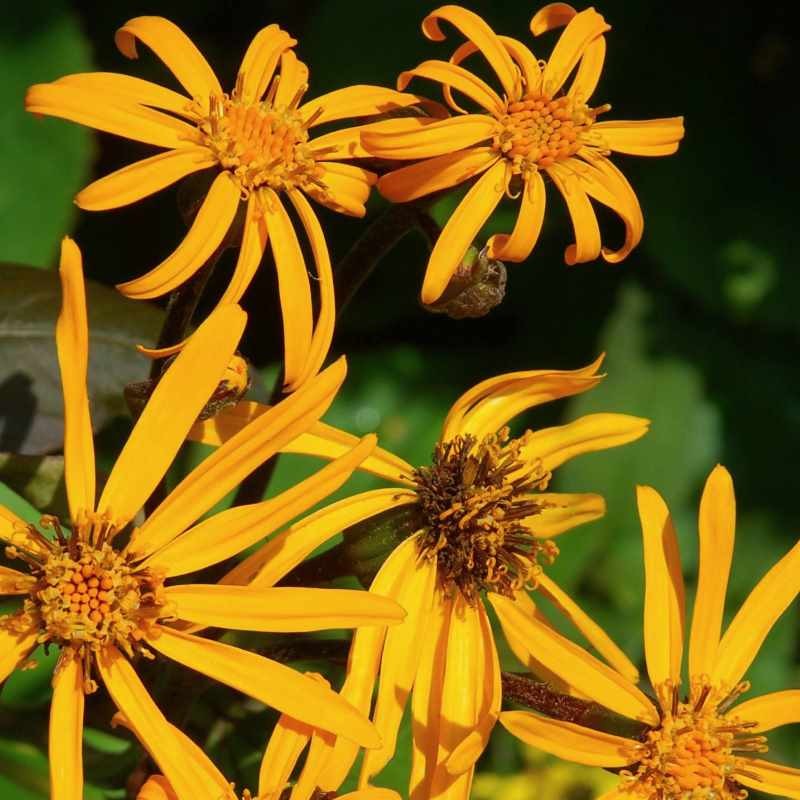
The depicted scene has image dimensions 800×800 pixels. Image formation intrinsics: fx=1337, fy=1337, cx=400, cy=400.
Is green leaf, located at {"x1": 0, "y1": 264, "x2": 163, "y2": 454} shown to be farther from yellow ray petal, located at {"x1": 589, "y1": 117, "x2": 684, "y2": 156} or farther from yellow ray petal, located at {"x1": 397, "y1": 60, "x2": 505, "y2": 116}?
yellow ray petal, located at {"x1": 589, "y1": 117, "x2": 684, "y2": 156}

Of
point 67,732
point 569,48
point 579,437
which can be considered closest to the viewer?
point 67,732

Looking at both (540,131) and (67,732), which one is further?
(540,131)

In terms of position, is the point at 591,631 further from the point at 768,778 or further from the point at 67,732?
the point at 67,732

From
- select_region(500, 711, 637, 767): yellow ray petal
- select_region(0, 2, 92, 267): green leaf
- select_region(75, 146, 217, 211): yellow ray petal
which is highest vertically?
select_region(0, 2, 92, 267): green leaf

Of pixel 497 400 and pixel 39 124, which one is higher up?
pixel 39 124

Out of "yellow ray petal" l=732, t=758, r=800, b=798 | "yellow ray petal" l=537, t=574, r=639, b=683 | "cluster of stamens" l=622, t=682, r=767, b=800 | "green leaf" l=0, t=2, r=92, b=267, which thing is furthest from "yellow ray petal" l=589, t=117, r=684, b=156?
"green leaf" l=0, t=2, r=92, b=267

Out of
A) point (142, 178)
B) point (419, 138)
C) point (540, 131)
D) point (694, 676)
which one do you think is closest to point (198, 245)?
point (142, 178)

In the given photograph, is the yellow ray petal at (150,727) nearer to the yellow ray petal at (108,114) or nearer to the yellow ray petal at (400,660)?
the yellow ray petal at (400,660)
